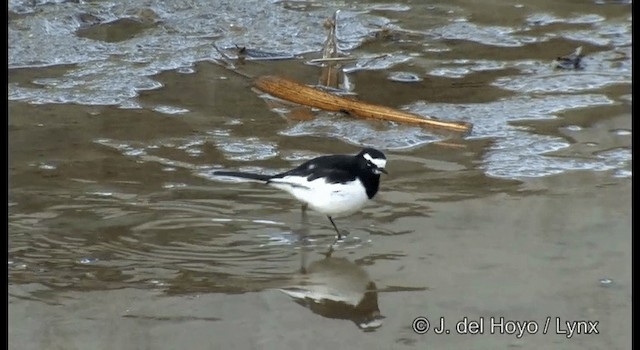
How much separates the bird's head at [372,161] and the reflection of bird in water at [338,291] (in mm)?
587

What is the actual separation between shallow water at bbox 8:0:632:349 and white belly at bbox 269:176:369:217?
148 millimetres

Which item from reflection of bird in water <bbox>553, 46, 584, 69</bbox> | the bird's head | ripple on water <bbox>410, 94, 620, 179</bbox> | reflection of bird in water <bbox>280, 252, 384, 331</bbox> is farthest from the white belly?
reflection of bird in water <bbox>553, 46, 584, 69</bbox>

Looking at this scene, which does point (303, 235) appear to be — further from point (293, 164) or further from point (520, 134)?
point (520, 134)

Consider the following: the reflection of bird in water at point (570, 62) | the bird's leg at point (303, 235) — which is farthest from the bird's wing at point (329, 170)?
the reflection of bird in water at point (570, 62)

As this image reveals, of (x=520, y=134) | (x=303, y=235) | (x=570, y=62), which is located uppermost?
(x=570, y=62)

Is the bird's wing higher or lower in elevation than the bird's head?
lower

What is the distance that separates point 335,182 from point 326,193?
0.08m

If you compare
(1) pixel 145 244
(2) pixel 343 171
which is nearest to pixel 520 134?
(2) pixel 343 171

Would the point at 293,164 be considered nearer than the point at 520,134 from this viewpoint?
Yes

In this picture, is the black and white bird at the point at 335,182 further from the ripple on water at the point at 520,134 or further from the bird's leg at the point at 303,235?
the ripple on water at the point at 520,134

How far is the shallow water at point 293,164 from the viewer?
536 centimetres

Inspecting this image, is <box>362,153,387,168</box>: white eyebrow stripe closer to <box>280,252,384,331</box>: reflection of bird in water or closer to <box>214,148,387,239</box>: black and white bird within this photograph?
<box>214,148,387,239</box>: black and white bird

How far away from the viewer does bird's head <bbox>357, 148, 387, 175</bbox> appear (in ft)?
21.0

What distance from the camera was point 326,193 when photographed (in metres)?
6.26
